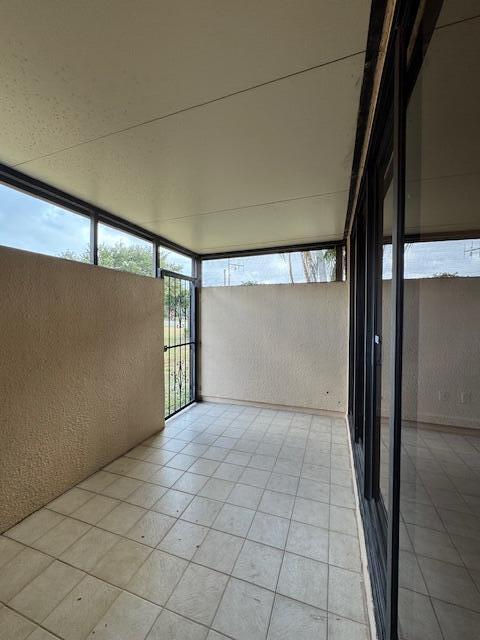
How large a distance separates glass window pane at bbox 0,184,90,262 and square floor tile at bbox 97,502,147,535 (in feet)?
6.59

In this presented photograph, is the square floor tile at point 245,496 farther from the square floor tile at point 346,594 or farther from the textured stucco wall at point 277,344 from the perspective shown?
the textured stucco wall at point 277,344

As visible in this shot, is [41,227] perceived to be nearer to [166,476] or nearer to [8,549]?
[8,549]

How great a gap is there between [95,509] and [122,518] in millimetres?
251

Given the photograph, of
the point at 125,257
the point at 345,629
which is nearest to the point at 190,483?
the point at 345,629

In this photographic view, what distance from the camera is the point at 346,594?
52.8 inches

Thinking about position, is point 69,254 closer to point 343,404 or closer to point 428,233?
point 428,233

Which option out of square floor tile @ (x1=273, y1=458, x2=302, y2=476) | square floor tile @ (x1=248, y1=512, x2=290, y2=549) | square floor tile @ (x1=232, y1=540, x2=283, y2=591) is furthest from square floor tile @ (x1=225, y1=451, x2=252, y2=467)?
square floor tile @ (x1=232, y1=540, x2=283, y2=591)

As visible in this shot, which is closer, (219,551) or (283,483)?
(219,551)

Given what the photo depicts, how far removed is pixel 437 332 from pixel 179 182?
201 cm

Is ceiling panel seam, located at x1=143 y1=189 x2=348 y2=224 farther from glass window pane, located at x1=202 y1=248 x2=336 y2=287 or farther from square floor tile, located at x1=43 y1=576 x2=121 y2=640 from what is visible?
square floor tile, located at x1=43 y1=576 x2=121 y2=640

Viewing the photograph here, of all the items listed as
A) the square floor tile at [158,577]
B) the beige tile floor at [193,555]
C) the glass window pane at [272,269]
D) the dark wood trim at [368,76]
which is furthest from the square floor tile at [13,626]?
the glass window pane at [272,269]

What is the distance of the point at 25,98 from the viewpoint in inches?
51.8

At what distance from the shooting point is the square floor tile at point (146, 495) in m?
2.00

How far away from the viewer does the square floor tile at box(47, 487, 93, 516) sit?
6.39 feet
